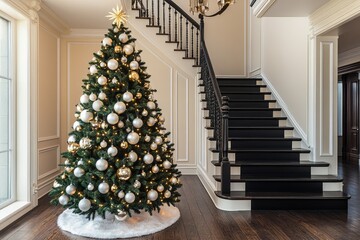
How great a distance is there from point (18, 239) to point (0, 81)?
1.77 metres

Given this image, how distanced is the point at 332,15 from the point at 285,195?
2.33 metres

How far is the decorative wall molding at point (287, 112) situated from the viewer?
4602 mm

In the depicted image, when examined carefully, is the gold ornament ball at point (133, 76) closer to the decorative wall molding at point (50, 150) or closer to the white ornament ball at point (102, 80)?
the white ornament ball at point (102, 80)

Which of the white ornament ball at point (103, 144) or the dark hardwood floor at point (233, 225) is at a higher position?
the white ornament ball at point (103, 144)

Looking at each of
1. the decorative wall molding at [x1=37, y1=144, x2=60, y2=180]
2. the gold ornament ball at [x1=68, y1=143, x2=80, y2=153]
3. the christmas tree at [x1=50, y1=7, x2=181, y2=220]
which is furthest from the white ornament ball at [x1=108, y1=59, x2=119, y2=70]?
the decorative wall molding at [x1=37, y1=144, x2=60, y2=180]

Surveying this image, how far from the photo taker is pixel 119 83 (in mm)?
2904

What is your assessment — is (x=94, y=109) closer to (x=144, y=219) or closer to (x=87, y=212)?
(x=87, y=212)

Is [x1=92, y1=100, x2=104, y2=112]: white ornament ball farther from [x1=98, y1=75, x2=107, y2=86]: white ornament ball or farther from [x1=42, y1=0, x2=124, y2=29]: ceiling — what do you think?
[x1=42, y1=0, x2=124, y2=29]: ceiling

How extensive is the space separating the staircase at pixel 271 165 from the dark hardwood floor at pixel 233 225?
0.16 metres

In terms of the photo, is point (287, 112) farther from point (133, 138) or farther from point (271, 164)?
point (133, 138)

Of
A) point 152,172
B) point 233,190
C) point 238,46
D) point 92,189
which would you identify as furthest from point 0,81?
point 238,46

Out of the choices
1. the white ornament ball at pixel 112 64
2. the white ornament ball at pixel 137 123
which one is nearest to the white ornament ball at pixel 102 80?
the white ornament ball at pixel 112 64

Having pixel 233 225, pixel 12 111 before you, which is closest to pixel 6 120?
pixel 12 111

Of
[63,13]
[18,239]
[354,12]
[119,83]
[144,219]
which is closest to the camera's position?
[18,239]
